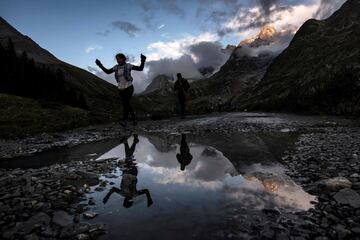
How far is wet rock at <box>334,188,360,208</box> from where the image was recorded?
610 centimetres

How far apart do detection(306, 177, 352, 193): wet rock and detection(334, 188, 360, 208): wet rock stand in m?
0.33

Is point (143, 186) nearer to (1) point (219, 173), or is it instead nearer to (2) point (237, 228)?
(1) point (219, 173)

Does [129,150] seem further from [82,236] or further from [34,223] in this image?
[82,236]

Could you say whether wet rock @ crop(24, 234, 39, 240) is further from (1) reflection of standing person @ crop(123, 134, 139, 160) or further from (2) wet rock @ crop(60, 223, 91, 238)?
(1) reflection of standing person @ crop(123, 134, 139, 160)

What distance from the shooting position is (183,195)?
23.5 feet

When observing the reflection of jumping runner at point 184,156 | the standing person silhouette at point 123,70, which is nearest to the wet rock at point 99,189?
the reflection of jumping runner at point 184,156

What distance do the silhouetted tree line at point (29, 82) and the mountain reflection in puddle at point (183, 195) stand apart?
325 feet

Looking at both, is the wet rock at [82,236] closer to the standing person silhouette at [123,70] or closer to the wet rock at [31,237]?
the wet rock at [31,237]

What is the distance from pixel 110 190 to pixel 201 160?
3.92m

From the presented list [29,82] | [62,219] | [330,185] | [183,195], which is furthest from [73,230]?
[29,82]

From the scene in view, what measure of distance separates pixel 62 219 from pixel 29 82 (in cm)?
11390

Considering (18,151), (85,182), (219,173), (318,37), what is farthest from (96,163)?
(318,37)

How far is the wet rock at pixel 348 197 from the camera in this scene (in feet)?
20.0

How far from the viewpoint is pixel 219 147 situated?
13.4 meters
